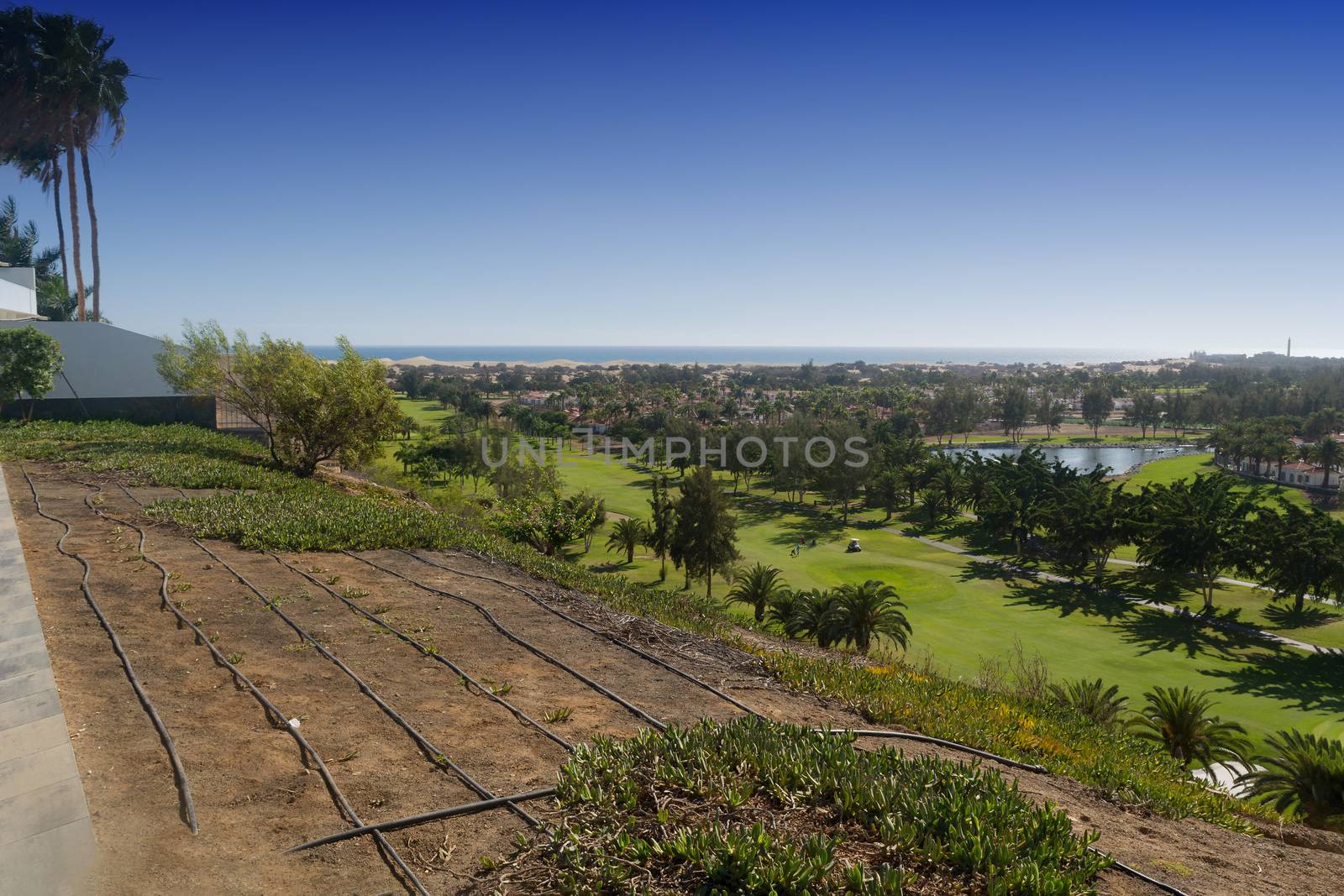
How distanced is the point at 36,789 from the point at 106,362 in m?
35.2

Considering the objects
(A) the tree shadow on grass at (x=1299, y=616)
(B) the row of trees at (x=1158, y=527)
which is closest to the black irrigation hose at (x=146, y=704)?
(A) the tree shadow on grass at (x=1299, y=616)

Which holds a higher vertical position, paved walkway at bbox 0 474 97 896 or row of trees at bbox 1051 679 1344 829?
paved walkway at bbox 0 474 97 896

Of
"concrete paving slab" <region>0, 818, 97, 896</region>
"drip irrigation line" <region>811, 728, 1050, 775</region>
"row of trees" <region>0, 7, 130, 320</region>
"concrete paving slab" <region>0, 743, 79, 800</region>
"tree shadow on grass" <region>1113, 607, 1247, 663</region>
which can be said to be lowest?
"tree shadow on grass" <region>1113, 607, 1247, 663</region>

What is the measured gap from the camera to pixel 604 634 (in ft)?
36.5

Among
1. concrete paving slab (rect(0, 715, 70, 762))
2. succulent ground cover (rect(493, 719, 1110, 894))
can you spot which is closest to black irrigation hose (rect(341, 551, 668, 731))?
succulent ground cover (rect(493, 719, 1110, 894))

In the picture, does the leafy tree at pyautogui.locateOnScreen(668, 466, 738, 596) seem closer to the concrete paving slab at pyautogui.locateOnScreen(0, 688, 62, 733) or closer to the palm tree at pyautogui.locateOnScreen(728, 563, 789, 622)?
the palm tree at pyautogui.locateOnScreen(728, 563, 789, 622)

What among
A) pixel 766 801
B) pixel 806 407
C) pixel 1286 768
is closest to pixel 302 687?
pixel 766 801

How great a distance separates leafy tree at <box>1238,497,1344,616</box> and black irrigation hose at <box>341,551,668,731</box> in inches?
1612

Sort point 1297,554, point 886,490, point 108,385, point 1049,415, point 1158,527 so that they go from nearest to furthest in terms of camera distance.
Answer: point 108,385 → point 1297,554 → point 1158,527 → point 886,490 → point 1049,415

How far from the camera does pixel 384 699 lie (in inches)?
316

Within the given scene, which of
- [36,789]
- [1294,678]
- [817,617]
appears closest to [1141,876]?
[36,789]

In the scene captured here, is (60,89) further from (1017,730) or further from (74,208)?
(1017,730)

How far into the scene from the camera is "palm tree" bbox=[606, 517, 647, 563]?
43438 mm

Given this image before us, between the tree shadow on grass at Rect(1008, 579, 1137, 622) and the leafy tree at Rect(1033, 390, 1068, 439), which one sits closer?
the tree shadow on grass at Rect(1008, 579, 1137, 622)
